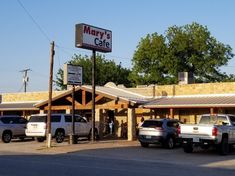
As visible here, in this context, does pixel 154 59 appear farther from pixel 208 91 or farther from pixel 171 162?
pixel 171 162

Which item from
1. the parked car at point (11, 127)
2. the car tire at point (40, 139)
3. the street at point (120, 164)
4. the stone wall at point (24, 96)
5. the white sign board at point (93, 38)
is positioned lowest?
the street at point (120, 164)

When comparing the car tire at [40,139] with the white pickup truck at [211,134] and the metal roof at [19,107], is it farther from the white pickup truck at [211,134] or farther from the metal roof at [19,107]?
the white pickup truck at [211,134]

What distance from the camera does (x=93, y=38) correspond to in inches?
1305

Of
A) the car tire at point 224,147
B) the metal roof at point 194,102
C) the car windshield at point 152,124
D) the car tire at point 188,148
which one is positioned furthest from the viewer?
the metal roof at point 194,102

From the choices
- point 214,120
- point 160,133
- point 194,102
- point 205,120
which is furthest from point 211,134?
point 194,102

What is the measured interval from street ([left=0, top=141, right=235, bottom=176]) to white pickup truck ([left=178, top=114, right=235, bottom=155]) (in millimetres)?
538

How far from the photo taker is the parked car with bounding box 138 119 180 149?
2706cm

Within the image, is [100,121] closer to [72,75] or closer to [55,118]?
Result: [55,118]

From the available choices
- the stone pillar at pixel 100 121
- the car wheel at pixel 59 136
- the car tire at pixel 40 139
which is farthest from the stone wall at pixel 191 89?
the car tire at pixel 40 139

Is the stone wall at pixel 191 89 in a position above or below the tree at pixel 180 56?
below

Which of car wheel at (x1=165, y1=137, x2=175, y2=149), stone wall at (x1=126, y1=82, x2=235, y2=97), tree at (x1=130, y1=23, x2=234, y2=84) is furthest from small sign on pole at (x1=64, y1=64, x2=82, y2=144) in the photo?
tree at (x1=130, y1=23, x2=234, y2=84)

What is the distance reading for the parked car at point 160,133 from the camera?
27.1m

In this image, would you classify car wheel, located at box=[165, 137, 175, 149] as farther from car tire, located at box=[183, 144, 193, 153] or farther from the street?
car tire, located at box=[183, 144, 193, 153]

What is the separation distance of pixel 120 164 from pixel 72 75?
46.8ft
